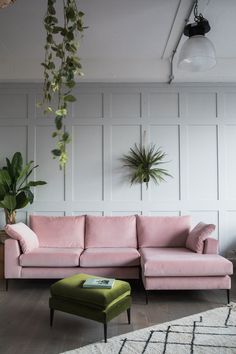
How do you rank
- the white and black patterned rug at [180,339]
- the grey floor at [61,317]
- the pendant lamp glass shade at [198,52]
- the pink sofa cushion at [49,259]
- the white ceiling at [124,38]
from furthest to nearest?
the pink sofa cushion at [49,259], the white ceiling at [124,38], the pendant lamp glass shade at [198,52], the grey floor at [61,317], the white and black patterned rug at [180,339]

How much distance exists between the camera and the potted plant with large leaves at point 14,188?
14.4ft

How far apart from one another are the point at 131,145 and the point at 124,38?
1.51m

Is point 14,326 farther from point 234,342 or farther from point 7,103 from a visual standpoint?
point 7,103

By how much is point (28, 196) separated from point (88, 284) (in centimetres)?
209

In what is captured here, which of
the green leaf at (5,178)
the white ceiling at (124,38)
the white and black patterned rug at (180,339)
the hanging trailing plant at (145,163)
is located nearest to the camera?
the white and black patterned rug at (180,339)

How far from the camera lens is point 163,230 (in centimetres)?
444

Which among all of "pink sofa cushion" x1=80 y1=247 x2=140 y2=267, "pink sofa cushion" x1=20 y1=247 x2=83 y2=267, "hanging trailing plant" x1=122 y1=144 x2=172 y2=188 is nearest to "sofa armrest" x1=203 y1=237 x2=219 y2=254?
"pink sofa cushion" x1=80 y1=247 x2=140 y2=267

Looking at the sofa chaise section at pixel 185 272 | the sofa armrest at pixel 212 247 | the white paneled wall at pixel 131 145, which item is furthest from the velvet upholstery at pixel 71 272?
the white paneled wall at pixel 131 145

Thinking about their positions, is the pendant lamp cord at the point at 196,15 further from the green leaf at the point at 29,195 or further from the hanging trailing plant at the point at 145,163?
the green leaf at the point at 29,195

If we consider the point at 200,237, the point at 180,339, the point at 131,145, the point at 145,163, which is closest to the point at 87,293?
the point at 180,339

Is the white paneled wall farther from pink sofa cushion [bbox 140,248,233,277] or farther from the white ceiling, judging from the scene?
pink sofa cushion [bbox 140,248,233,277]

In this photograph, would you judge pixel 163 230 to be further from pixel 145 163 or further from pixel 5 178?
pixel 5 178

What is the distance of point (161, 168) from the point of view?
4930 mm

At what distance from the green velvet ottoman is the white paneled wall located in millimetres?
2056
